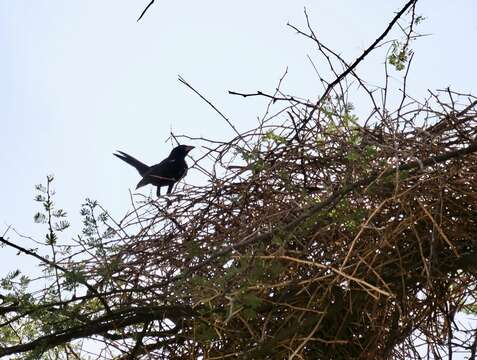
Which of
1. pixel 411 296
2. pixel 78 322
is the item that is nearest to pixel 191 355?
pixel 78 322

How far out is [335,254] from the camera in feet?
5.14

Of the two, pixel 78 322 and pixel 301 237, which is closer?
pixel 301 237

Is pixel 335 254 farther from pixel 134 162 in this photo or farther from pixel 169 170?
pixel 134 162

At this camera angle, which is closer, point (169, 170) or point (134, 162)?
point (169, 170)

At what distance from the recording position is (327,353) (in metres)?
1.61

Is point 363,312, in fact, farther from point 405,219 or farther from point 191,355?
→ point 191,355

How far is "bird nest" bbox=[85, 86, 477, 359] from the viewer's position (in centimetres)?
148

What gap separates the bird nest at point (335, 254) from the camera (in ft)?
4.87

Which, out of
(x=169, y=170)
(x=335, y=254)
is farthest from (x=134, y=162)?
(x=335, y=254)

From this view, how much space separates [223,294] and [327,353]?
1.12 ft

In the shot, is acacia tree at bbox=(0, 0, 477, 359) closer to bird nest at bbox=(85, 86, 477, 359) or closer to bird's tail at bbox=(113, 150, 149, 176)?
bird nest at bbox=(85, 86, 477, 359)

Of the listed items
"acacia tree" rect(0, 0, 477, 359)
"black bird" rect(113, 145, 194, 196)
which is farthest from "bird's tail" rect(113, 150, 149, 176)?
"acacia tree" rect(0, 0, 477, 359)

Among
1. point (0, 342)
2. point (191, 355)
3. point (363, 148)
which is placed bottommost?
point (191, 355)

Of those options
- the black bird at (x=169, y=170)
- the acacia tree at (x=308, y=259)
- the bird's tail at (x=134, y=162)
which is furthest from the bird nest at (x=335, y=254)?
the bird's tail at (x=134, y=162)
